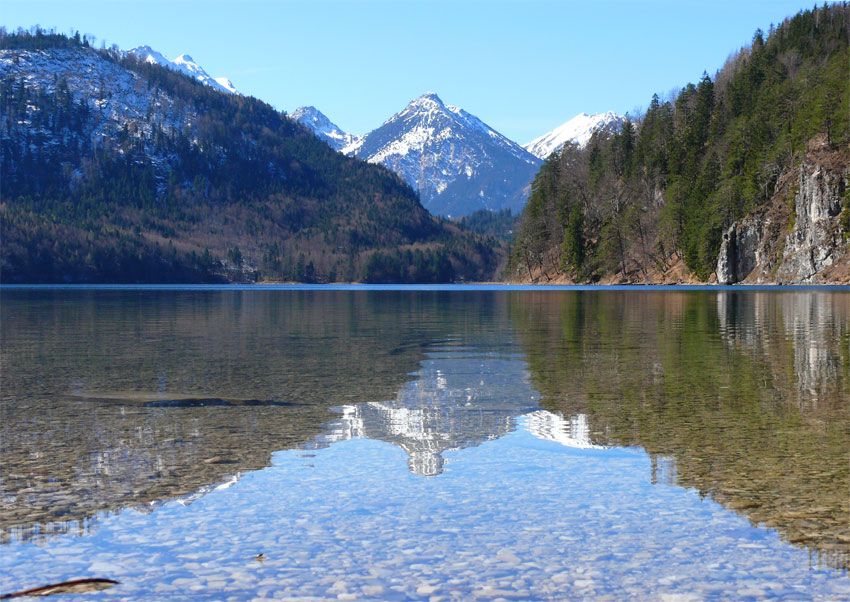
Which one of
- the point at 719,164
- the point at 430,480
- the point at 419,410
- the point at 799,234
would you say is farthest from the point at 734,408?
the point at 719,164

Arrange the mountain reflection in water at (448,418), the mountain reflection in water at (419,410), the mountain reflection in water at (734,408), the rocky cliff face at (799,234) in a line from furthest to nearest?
the rocky cliff face at (799,234), the mountain reflection in water at (448,418), the mountain reflection in water at (419,410), the mountain reflection in water at (734,408)

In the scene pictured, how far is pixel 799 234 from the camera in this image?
130 metres

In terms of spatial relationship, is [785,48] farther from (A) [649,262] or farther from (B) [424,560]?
(B) [424,560]

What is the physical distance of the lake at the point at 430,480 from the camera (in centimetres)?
730

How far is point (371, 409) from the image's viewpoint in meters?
16.8

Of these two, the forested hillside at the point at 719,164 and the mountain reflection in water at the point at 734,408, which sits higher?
the forested hillside at the point at 719,164

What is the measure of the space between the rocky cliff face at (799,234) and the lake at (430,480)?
112660mm

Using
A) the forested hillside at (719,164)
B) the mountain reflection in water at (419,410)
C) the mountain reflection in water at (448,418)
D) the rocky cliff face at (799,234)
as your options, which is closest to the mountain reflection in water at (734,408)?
the mountain reflection in water at (419,410)

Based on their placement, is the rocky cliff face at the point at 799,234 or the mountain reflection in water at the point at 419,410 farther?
the rocky cliff face at the point at 799,234

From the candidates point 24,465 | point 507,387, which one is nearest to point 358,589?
point 24,465

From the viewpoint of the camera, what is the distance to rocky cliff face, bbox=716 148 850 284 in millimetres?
123875

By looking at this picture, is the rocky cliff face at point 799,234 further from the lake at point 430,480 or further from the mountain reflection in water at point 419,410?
the lake at point 430,480

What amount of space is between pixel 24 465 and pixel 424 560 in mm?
6949

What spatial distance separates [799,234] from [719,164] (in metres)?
35.9
